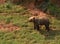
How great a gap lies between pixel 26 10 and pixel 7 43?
411 centimetres

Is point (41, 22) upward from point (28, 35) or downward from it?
upward

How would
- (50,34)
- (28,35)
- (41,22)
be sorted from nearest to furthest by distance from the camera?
(28,35) < (50,34) < (41,22)

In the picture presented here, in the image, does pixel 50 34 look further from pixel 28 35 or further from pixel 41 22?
pixel 28 35

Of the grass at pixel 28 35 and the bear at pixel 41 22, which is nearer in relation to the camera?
the grass at pixel 28 35

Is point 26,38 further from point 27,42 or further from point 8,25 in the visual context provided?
point 8,25

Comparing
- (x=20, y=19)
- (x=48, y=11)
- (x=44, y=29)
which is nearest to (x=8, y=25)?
(x=20, y=19)

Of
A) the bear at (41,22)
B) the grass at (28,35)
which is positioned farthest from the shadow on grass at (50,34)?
the bear at (41,22)

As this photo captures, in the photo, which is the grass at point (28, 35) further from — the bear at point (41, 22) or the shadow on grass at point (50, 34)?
the bear at point (41, 22)

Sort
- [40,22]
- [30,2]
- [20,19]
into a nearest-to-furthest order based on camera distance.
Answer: [40,22] < [20,19] < [30,2]

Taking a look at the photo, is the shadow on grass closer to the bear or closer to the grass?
the grass

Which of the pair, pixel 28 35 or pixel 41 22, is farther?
pixel 41 22

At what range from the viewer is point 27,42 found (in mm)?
10500

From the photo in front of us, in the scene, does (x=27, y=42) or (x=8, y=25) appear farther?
(x=8, y=25)

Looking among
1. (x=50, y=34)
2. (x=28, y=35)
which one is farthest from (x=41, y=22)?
(x=28, y=35)
